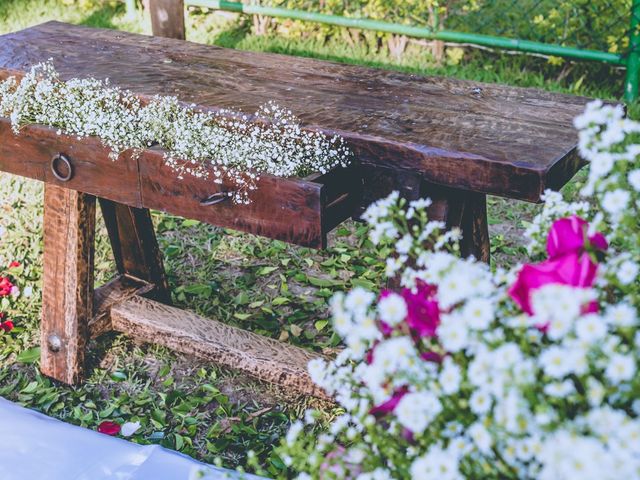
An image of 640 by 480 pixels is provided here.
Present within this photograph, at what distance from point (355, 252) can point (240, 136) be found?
5.54ft

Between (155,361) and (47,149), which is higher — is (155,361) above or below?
below

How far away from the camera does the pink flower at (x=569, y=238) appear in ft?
3.73

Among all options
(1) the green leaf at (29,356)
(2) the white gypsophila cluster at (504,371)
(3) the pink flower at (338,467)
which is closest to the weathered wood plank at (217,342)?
(1) the green leaf at (29,356)

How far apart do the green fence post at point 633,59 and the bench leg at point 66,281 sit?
10.8ft

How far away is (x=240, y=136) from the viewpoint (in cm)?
211

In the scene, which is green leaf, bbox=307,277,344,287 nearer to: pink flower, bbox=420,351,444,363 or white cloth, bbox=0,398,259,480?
white cloth, bbox=0,398,259,480

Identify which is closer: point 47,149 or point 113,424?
point 47,149

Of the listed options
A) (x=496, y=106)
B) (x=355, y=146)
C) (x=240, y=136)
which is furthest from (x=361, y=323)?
(x=496, y=106)

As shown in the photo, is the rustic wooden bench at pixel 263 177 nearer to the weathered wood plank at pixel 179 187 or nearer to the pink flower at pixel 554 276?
the weathered wood plank at pixel 179 187

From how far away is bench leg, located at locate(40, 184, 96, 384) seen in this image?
8.71 ft

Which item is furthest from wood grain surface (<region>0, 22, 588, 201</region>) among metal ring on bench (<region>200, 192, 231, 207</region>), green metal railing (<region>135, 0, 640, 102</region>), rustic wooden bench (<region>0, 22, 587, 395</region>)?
green metal railing (<region>135, 0, 640, 102</region>)

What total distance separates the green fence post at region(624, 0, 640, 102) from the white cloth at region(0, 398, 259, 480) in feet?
11.9

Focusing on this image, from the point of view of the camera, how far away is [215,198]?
81.8 inches

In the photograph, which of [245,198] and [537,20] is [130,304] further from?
[537,20]
